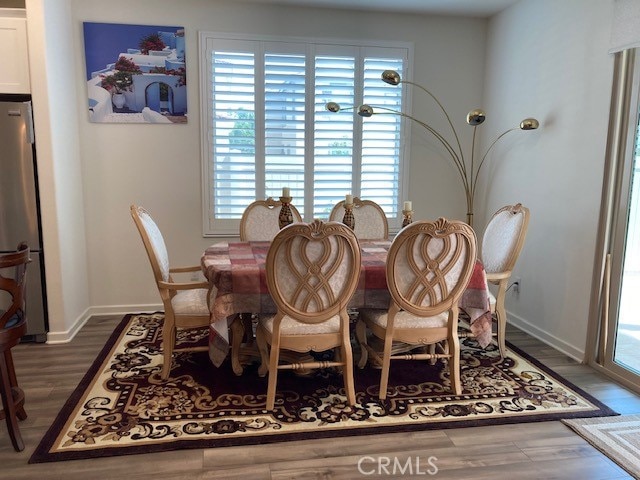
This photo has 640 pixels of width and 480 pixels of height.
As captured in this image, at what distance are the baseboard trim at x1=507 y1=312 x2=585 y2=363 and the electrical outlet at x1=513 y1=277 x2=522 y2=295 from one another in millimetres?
203

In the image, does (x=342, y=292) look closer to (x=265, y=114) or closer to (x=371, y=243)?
(x=371, y=243)

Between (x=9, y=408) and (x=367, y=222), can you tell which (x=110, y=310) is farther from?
(x=367, y=222)

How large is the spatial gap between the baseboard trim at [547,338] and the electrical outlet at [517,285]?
203mm

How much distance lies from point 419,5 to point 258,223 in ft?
7.63

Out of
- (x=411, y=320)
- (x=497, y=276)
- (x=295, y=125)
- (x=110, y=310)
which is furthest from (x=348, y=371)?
(x=110, y=310)

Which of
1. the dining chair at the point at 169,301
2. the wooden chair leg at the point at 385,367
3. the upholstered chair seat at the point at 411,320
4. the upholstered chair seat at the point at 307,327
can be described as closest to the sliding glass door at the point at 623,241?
the upholstered chair seat at the point at 411,320

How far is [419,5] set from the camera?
4.05m

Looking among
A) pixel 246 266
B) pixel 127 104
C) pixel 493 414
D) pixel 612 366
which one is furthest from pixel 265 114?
pixel 612 366

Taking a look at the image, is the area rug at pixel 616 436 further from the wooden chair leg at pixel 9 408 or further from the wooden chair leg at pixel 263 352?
the wooden chair leg at pixel 9 408

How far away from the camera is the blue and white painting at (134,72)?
3820 millimetres

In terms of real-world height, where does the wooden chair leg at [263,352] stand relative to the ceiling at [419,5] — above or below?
below

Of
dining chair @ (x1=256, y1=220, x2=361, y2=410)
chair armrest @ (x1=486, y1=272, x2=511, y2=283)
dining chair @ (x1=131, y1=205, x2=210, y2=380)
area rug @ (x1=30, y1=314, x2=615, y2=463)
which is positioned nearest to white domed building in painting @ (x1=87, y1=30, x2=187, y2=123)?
dining chair @ (x1=131, y1=205, x2=210, y2=380)

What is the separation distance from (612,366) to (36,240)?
396 centimetres

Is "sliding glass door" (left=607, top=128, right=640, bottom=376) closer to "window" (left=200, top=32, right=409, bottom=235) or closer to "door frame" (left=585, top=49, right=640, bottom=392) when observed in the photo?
"door frame" (left=585, top=49, right=640, bottom=392)
